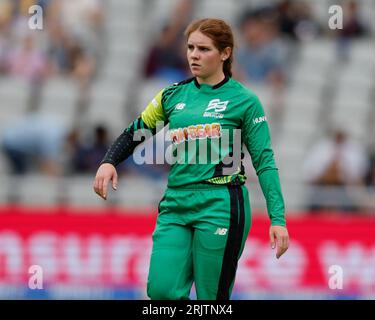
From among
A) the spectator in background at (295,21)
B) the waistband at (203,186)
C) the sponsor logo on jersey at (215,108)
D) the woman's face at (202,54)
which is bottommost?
the waistband at (203,186)

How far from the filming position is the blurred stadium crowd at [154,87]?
1373cm

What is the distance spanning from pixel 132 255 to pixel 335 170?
269cm

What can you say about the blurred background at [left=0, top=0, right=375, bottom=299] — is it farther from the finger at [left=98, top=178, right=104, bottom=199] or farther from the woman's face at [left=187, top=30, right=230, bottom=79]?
the finger at [left=98, top=178, right=104, bottom=199]

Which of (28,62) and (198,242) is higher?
(28,62)

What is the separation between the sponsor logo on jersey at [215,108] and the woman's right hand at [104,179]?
683 millimetres

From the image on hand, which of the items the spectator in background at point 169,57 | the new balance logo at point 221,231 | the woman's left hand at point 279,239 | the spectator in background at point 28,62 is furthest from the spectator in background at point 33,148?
the woman's left hand at point 279,239

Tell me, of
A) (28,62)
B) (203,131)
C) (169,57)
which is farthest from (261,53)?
(203,131)

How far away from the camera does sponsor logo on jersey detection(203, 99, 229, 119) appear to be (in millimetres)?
7199

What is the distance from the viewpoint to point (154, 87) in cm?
1523

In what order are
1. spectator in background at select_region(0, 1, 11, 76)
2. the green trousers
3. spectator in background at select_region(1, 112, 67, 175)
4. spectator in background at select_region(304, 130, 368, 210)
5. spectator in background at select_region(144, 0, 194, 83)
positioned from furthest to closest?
spectator in background at select_region(0, 1, 11, 76)
spectator in background at select_region(144, 0, 194, 83)
spectator in background at select_region(1, 112, 67, 175)
spectator in background at select_region(304, 130, 368, 210)
the green trousers

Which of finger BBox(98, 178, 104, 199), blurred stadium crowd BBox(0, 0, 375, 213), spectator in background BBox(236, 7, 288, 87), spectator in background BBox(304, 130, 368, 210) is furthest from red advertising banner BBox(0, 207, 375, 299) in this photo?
finger BBox(98, 178, 104, 199)

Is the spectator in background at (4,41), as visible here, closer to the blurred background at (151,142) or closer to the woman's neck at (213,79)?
the blurred background at (151,142)

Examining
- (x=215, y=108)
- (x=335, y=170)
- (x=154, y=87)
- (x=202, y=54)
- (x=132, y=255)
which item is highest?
(x=202, y=54)

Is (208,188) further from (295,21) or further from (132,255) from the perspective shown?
(295,21)
